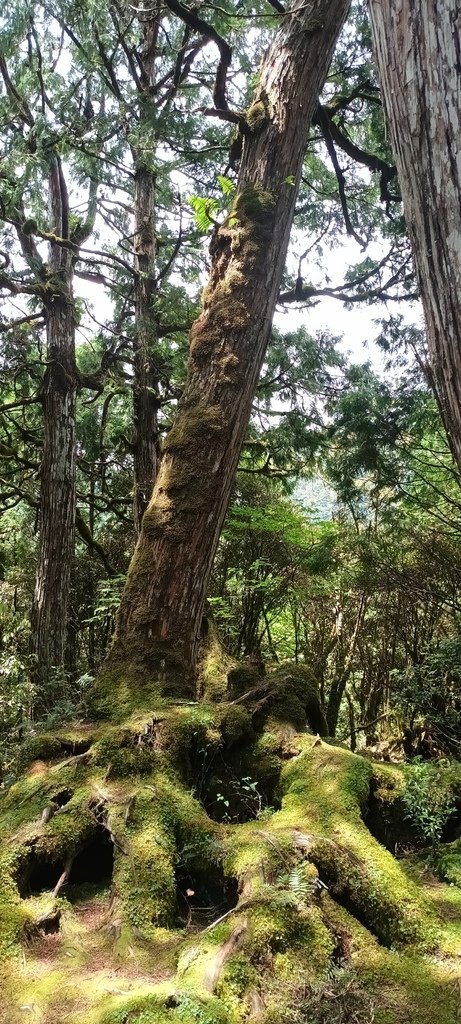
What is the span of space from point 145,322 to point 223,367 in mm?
3892

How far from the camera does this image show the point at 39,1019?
1.82 m

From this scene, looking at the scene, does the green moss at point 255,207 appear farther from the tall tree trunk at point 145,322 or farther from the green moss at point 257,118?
the tall tree trunk at point 145,322

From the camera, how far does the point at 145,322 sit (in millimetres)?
7457

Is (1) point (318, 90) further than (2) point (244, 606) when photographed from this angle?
No

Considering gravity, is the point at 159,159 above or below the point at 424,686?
above

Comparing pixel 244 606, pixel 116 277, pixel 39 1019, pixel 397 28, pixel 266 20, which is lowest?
pixel 39 1019

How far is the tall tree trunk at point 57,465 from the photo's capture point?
716 cm

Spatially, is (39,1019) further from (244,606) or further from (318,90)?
(244,606)

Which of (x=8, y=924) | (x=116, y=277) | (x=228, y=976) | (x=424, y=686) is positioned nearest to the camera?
(x=228, y=976)

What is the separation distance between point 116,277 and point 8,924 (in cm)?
811

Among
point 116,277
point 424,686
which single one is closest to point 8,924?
point 424,686

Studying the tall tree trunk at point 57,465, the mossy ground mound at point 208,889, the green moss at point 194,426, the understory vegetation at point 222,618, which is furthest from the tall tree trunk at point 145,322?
the mossy ground mound at point 208,889

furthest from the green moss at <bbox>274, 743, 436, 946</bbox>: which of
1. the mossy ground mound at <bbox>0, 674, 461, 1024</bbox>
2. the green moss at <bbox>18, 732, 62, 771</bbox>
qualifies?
the green moss at <bbox>18, 732, 62, 771</bbox>

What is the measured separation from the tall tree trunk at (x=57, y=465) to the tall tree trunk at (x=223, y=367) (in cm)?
367
